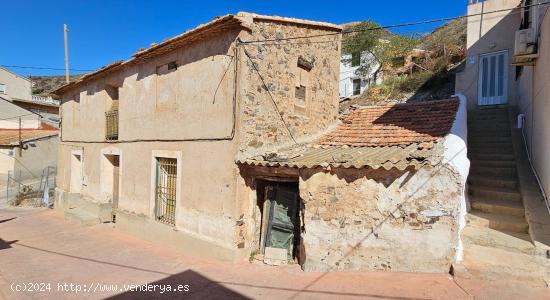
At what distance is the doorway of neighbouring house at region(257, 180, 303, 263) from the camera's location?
7398 millimetres

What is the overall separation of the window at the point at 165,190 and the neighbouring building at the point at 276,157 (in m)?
0.03

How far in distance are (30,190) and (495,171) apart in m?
21.6

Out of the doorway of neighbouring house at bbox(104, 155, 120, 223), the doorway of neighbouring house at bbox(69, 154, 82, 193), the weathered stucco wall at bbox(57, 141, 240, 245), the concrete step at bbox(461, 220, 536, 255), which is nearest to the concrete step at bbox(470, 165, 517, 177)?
the concrete step at bbox(461, 220, 536, 255)

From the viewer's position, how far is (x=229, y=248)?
7066mm

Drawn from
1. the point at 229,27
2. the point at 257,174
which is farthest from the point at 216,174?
the point at 229,27

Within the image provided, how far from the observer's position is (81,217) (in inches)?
475

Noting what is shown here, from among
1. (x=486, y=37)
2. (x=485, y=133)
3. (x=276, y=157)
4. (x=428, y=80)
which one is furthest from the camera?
(x=428, y=80)

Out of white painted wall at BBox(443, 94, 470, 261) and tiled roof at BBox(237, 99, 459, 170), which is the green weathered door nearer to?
tiled roof at BBox(237, 99, 459, 170)

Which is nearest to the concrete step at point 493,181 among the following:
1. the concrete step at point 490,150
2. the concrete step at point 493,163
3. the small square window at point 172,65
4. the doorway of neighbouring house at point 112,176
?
the concrete step at point 493,163

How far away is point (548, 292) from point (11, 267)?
10.5m

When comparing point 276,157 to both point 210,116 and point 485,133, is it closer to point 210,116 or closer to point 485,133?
point 210,116

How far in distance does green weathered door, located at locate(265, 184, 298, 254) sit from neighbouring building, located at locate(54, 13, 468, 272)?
0.02 meters

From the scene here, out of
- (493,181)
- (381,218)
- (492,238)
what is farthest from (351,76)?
(381,218)

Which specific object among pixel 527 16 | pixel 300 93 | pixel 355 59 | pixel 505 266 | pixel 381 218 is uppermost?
pixel 355 59
